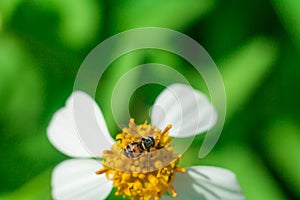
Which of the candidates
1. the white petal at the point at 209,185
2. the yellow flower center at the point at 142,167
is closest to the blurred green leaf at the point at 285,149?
the white petal at the point at 209,185

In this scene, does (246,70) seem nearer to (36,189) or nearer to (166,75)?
(166,75)

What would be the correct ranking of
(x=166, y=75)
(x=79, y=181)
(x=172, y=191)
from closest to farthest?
1. (x=172, y=191)
2. (x=79, y=181)
3. (x=166, y=75)

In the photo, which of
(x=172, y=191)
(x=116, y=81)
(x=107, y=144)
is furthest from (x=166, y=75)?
(x=172, y=191)

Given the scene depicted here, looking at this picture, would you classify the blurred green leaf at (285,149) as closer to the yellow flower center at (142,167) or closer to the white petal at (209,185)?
the white petal at (209,185)

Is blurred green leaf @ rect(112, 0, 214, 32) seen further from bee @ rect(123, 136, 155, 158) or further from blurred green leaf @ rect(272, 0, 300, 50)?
bee @ rect(123, 136, 155, 158)

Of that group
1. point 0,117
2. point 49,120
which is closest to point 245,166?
point 49,120

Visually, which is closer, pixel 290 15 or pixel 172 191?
pixel 172 191
